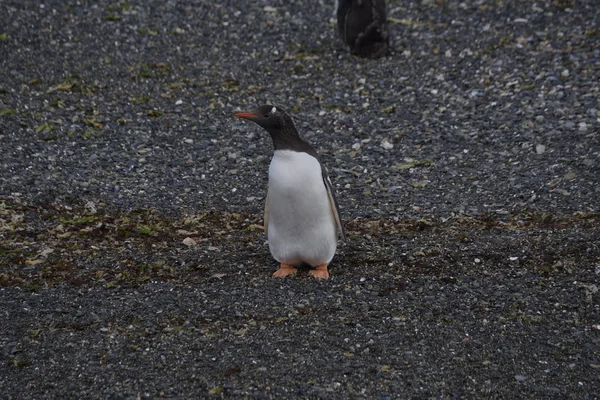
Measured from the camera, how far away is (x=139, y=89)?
368 inches

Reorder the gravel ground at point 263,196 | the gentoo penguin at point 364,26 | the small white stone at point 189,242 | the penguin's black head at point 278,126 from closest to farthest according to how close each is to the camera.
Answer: the gravel ground at point 263,196, the penguin's black head at point 278,126, the small white stone at point 189,242, the gentoo penguin at point 364,26

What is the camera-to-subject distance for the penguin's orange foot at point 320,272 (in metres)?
5.66

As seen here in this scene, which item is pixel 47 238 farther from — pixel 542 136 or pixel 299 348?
pixel 542 136

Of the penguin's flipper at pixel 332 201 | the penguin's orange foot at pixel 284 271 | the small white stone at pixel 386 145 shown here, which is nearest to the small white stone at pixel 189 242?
the penguin's orange foot at pixel 284 271

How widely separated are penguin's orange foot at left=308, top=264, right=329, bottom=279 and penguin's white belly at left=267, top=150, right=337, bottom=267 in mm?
28

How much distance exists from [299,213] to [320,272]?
1.42 ft

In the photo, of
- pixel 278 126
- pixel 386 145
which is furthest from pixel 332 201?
pixel 386 145

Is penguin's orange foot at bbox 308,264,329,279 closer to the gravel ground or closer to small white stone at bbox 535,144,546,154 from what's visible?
the gravel ground

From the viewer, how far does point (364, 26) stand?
381 inches

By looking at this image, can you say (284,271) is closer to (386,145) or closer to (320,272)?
(320,272)

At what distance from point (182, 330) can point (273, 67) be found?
17.7 feet

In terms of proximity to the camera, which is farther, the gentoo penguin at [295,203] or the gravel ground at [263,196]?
the gentoo penguin at [295,203]

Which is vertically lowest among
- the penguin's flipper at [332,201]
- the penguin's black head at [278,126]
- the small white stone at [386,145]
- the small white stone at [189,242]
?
the small white stone at [189,242]

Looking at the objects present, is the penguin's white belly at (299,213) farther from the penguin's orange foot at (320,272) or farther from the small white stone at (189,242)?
the small white stone at (189,242)
